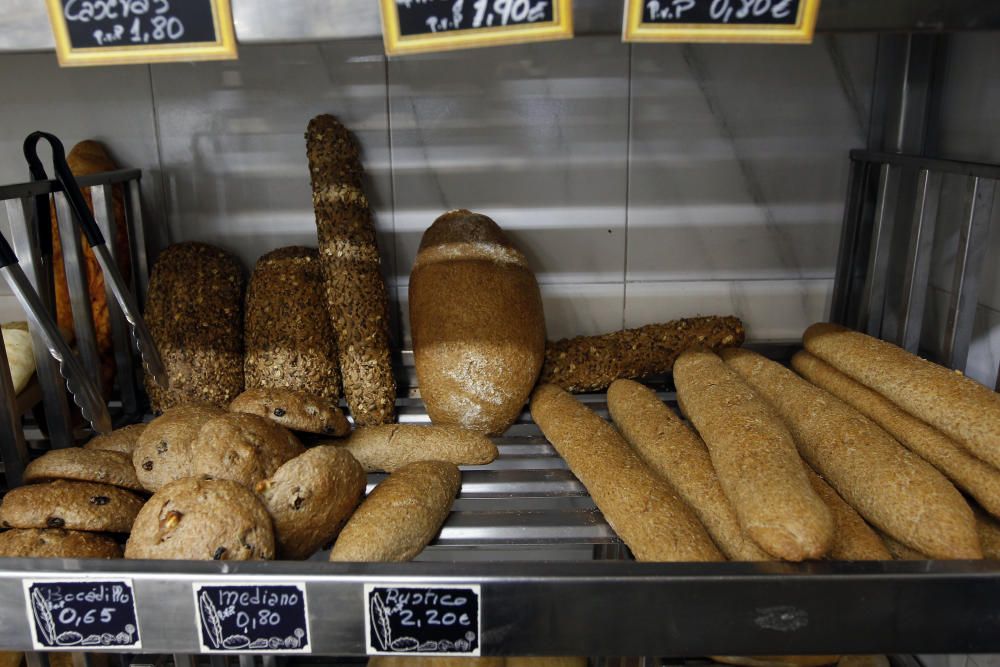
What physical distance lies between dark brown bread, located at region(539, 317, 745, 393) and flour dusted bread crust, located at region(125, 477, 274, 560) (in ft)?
2.15

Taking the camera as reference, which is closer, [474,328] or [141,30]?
[141,30]

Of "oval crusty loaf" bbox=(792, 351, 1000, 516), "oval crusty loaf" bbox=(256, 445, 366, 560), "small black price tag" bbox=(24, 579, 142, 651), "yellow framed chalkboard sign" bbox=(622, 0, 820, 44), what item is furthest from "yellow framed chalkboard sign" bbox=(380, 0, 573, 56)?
"oval crusty loaf" bbox=(792, 351, 1000, 516)

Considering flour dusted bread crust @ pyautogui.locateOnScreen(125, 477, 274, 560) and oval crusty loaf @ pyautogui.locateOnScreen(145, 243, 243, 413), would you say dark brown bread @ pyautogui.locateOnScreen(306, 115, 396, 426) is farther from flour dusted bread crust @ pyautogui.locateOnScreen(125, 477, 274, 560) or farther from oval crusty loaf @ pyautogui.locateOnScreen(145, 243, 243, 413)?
flour dusted bread crust @ pyautogui.locateOnScreen(125, 477, 274, 560)

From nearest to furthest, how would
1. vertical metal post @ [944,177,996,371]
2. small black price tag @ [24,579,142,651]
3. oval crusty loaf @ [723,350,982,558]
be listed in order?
1. small black price tag @ [24,579,142,651]
2. oval crusty loaf @ [723,350,982,558]
3. vertical metal post @ [944,177,996,371]

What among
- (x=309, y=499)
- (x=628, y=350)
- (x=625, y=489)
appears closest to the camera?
(x=309, y=499)

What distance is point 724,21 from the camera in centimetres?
71

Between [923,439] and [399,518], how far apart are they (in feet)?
2.26

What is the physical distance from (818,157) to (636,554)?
0.97 meters

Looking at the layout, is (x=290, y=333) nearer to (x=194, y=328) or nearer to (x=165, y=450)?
(x=194, y=328)

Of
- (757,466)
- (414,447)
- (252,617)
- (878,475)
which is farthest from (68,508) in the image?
(878,475)

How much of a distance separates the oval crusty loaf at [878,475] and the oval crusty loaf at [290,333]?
744 millimetres

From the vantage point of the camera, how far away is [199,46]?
0.69 m

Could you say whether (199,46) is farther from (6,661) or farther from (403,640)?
(6,661)

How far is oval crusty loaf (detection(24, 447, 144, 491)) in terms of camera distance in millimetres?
887
